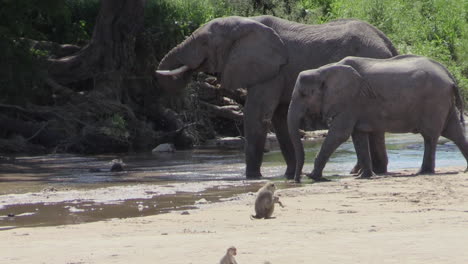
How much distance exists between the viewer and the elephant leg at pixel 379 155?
17.5m

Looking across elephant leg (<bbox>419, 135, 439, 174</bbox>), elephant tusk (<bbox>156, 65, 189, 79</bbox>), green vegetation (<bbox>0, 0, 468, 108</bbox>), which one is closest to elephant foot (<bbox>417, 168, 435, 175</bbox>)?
elephant leg (<bbox>419, 135, 439, 174</bbox>)

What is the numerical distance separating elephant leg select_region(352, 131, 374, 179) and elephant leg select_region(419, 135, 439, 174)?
0.83 meters

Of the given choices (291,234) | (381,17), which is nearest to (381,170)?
(291,234)

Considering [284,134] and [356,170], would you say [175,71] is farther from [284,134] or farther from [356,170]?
[356,170]

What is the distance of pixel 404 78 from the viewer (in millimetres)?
16453

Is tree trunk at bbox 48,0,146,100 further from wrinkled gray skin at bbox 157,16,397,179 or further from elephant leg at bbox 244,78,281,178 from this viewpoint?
elephant leg at bbox 244,78,281,178

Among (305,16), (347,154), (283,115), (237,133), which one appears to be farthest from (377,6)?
(283,115)

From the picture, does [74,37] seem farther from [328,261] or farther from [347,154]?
[328,261]

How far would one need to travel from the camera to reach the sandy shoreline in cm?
870

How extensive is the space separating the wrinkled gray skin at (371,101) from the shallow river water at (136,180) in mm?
1010

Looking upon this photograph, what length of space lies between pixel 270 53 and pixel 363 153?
2.68m

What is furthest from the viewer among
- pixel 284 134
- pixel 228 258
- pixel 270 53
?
pixel 284 134

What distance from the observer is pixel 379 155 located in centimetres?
1747

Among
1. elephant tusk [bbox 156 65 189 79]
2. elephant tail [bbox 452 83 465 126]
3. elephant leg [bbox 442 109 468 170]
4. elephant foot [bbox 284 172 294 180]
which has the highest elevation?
elephant tusk [bbox 156 65 189 79]
